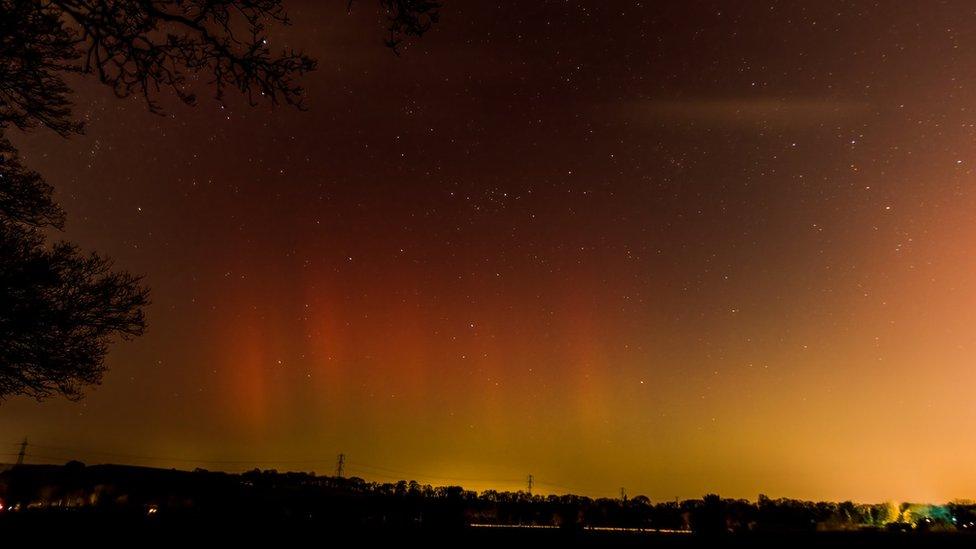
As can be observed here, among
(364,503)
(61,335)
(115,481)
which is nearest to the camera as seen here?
(61,335)

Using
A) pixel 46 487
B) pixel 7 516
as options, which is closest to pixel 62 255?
pixel 7 516

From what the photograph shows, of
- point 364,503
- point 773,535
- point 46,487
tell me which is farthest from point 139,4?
point 46,487

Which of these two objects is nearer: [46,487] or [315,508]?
[315,508]

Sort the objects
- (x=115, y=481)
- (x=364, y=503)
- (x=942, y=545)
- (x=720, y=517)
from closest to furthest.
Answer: (x=942, y=545) → (x=720, y=517) → (x=364, y=503) → (x=115, y=481)

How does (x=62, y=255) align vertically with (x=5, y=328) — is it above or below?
above

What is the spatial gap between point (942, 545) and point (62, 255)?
31.9 ft

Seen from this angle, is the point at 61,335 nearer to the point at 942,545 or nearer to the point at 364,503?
the point at 364,503

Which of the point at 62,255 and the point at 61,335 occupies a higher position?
the point at 62,255

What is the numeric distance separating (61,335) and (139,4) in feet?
15.3

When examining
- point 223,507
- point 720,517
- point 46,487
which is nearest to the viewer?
point 720,517

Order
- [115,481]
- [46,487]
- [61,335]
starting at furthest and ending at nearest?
[115,481] < [46,487] < [61,335]

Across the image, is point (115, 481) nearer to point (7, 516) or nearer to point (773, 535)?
point (7, 516)

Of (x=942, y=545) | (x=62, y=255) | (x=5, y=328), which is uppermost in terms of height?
(x=62, y=255)

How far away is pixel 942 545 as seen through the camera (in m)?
4.94
